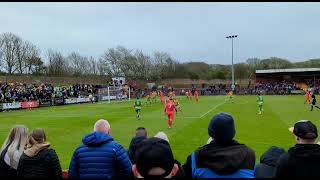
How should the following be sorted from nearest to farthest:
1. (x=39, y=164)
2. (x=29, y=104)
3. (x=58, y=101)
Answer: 1. (x=39, y=164)
2. (x=29, y=104)
3. (x=58, y=101)

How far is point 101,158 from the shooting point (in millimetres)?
5520

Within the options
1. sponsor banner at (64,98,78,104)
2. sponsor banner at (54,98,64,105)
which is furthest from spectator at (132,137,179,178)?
sponsor banner at (64,98,78,104)

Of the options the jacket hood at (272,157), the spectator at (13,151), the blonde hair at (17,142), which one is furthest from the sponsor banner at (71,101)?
the jacket hood at (272,157)

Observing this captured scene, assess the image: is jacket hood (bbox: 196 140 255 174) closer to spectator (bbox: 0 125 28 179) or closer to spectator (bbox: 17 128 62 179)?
spectator (bbox: 17 128 62 179)

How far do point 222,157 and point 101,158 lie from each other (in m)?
2.04

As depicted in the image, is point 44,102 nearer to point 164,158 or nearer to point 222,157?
point 222,157

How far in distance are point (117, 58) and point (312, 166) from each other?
347 ft

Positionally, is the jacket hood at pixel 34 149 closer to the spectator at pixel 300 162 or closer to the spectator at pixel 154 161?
the spectator at pixel 154 161

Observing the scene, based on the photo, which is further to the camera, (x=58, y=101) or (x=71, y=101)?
(x=71, y=101)

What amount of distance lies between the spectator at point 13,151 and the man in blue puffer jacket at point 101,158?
1489 millimetres

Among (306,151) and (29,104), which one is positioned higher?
(306,151)

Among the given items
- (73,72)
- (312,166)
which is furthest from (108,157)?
(73,72)

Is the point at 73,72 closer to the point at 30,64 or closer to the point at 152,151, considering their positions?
the point at 30,64

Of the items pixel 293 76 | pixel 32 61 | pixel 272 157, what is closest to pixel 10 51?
pixel 32 61
